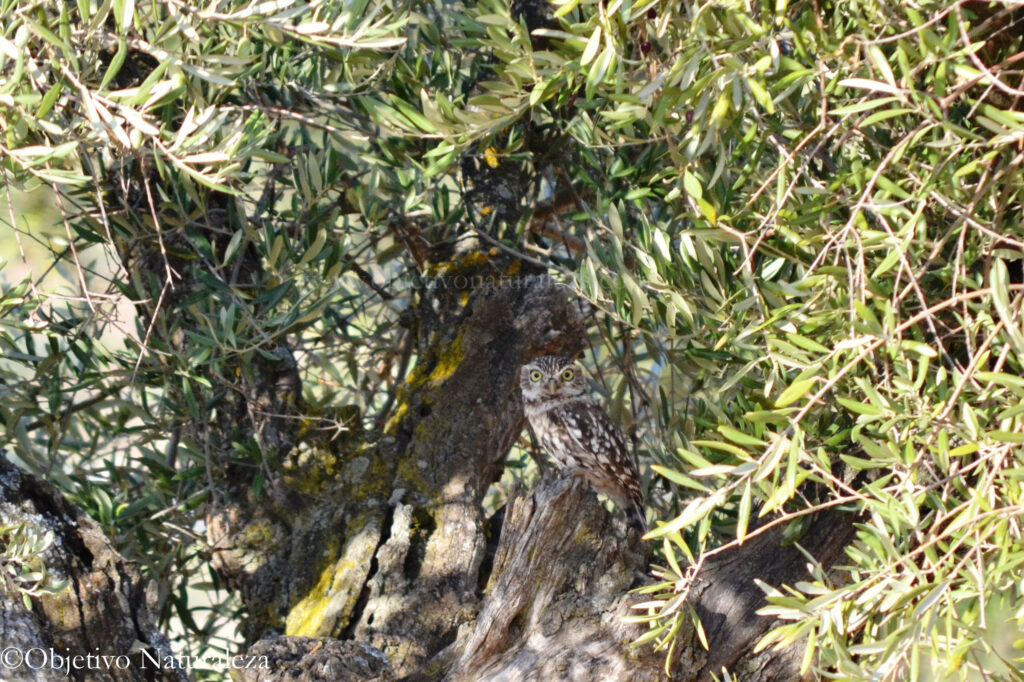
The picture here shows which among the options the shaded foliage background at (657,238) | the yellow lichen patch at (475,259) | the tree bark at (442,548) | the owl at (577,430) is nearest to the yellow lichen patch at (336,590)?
the tree bark at (442,548)

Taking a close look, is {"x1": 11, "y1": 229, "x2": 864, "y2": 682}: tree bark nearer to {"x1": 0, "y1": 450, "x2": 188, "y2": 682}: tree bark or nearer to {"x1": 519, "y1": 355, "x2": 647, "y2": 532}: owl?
{"x1": 0, "y1": 450, "x2": 188, "y2": 682}: tree bark

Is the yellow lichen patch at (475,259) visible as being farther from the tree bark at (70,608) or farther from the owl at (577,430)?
the tree bark at (70,608)

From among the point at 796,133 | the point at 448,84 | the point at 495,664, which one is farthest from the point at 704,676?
the point at 448,84

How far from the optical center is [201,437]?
3.50 m

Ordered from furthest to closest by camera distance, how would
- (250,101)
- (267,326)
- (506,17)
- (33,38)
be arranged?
(250,101)
(267,326)
(506,17)
(33,38)

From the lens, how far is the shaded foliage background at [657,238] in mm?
1849

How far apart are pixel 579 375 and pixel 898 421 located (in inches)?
93.6

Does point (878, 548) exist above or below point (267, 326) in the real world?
below

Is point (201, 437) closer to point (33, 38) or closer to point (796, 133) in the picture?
point (33, 38)

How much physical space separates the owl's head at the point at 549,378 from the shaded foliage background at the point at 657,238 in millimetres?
320

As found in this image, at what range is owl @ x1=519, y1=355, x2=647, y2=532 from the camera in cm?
396

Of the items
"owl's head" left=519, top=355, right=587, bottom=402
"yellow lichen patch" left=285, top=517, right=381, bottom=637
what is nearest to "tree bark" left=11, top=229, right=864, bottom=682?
"yellow lichen patch" left=285, top=517, right=381, bottom=637

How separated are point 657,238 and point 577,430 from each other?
1.75 m

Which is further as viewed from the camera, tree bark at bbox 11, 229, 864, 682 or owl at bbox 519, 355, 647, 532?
owl at bbox 519, 355, 647, 532
